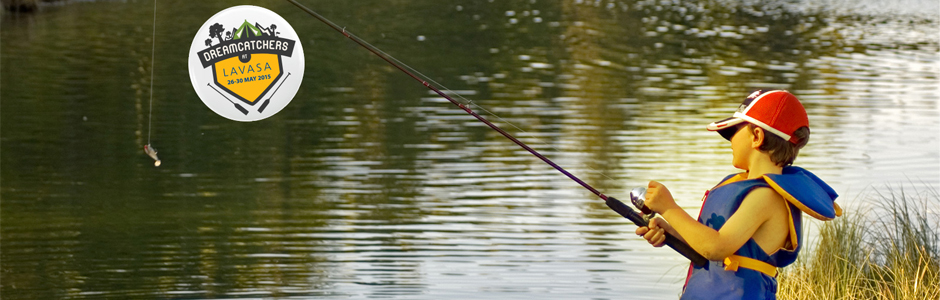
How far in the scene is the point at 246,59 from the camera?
13.0 feet

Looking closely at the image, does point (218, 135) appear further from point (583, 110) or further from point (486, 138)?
point (583, 110)

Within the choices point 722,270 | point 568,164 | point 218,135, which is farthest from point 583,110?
point 722,270

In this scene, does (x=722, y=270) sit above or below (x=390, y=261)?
above

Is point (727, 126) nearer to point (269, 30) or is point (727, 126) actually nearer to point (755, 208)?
point (755, 208)

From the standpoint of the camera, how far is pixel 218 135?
11.4m

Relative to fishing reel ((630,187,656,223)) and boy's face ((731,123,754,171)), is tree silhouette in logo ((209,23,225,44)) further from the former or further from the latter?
boy's face ((731,123,754,171))

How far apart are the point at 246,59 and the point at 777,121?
2.04m

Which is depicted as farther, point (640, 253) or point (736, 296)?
point (640, 253)

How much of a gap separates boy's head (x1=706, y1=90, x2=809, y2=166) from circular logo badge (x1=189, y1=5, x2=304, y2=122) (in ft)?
5.94

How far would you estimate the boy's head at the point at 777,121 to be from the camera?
8.64 feet

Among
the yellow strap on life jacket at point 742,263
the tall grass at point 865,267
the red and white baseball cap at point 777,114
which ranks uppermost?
the red and white baseball cap at point 777,114

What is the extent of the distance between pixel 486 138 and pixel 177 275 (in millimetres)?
5347

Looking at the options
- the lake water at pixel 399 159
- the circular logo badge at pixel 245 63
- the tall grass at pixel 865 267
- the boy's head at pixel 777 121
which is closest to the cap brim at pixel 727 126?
the boy's head at pixel 777 121

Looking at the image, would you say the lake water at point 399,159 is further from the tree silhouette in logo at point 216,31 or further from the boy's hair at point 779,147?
the boy's hair at point 779,147
